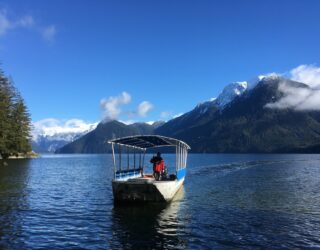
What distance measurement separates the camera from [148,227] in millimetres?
25062

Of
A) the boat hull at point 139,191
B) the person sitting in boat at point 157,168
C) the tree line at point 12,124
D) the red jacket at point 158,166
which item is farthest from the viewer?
the tree line at point 12,124

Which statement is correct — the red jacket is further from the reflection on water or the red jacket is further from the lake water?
the reflection on water

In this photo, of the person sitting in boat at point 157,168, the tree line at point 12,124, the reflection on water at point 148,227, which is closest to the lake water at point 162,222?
the reflection on water at point 148,227

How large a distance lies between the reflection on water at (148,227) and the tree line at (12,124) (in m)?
92.6

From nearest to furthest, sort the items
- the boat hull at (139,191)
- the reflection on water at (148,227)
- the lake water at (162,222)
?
the reflection on water at (148,227)
the lake water at (162,222)
the boat hull at (139,191)

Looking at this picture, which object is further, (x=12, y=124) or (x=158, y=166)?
(x=12, y=124)

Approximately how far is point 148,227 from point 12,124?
12209cm

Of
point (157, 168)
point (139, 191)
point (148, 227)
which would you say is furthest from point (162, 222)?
point (157, 168)

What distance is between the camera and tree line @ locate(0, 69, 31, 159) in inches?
4728

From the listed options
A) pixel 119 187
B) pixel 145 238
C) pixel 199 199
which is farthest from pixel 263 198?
pixel 145 238

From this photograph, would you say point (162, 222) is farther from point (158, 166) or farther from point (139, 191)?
point (158, 166)

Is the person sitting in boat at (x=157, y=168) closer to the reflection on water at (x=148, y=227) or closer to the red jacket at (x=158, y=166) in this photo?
the red jacket at (x=158, y=166)

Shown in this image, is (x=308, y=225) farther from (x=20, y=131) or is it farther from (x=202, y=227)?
(x=20, y=131)

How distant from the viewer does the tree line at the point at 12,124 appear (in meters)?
120
